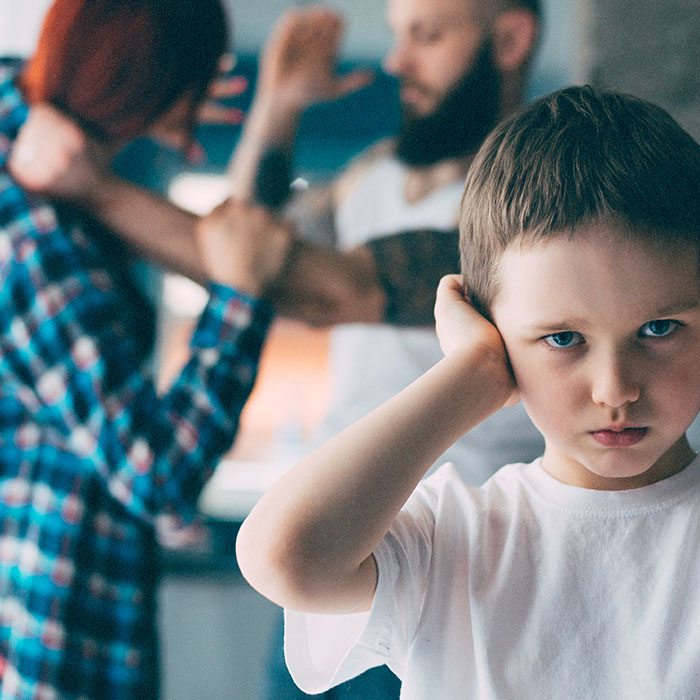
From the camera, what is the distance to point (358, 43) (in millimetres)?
1115

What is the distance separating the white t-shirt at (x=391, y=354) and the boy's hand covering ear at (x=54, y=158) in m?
0.28

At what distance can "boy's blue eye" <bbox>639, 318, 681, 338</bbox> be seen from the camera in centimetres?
38

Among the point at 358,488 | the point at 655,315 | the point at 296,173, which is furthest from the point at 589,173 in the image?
the point at 296,173

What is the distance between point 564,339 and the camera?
15.3 inches

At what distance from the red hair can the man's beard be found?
0.28 metres

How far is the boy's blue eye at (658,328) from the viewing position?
38 cm

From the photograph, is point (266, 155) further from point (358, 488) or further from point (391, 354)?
point (358, 488)

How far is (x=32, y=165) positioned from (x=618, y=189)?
22.2 inches

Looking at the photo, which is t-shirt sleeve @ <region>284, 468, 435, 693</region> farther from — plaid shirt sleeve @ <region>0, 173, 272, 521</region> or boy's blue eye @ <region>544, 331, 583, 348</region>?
plaid shirt sleeve @ <region>0, 173, 272, 521</region>

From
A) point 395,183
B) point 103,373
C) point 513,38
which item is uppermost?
point 513,38

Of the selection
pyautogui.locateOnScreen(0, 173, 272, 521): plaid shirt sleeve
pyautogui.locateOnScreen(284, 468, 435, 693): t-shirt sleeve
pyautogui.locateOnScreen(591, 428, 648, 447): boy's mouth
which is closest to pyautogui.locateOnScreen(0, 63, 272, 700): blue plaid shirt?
pyautogui.locateOnScreen(0, 173, 272, 521): plaid shirt sleeve

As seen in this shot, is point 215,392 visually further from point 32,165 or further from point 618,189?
point 618,189

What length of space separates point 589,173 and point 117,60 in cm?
52

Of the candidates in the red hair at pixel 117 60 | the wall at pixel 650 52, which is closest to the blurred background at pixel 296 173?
the wall at pixel 650 52
